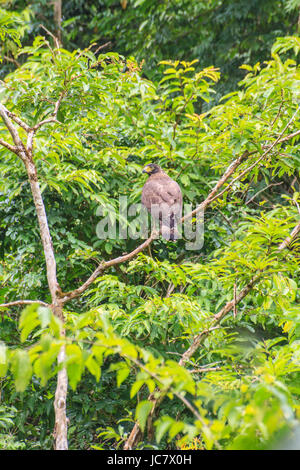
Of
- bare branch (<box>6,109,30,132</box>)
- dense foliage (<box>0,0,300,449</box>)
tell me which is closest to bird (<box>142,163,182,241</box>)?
dense foliage (<box>0,0,300,449</box>)

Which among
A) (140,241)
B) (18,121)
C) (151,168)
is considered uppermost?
(18,121)

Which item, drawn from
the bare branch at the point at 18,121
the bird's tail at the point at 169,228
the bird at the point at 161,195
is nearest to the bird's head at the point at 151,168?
the bird at the point at 161,195

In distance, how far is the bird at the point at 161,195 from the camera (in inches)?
170

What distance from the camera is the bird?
4316 mm

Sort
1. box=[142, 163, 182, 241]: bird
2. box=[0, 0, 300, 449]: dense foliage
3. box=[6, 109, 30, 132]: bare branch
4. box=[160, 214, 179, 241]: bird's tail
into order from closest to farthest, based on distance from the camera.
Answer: box=[6, 109, 30, 132]: bare branch < box=[0, 0, 300, 449]: dense foliage < box=[160, 214, 179, 241]: bird's tail < box=[142, 163, 182, 241]: bird

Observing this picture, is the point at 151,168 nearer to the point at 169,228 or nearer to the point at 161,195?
the point at 161,195

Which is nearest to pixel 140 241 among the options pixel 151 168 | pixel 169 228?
pixel 169 228

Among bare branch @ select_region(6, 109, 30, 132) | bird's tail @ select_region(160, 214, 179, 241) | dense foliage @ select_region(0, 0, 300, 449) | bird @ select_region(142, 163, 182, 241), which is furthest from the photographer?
bird @ select_region(142, 163, 182, 241)

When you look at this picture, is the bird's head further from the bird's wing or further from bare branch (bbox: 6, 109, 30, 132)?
bare branch (bbox: 6, 109, 30, 132)

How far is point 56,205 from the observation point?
162 inches

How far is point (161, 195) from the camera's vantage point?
441 centimetres

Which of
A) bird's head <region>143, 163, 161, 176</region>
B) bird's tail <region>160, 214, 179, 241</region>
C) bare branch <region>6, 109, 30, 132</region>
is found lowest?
bird's tail <region>160, 214, 179, 241</region>

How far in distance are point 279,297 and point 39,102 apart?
1.88m

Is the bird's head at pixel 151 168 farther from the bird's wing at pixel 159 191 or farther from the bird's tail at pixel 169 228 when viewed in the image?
the bird's tail at pixel 169 228
